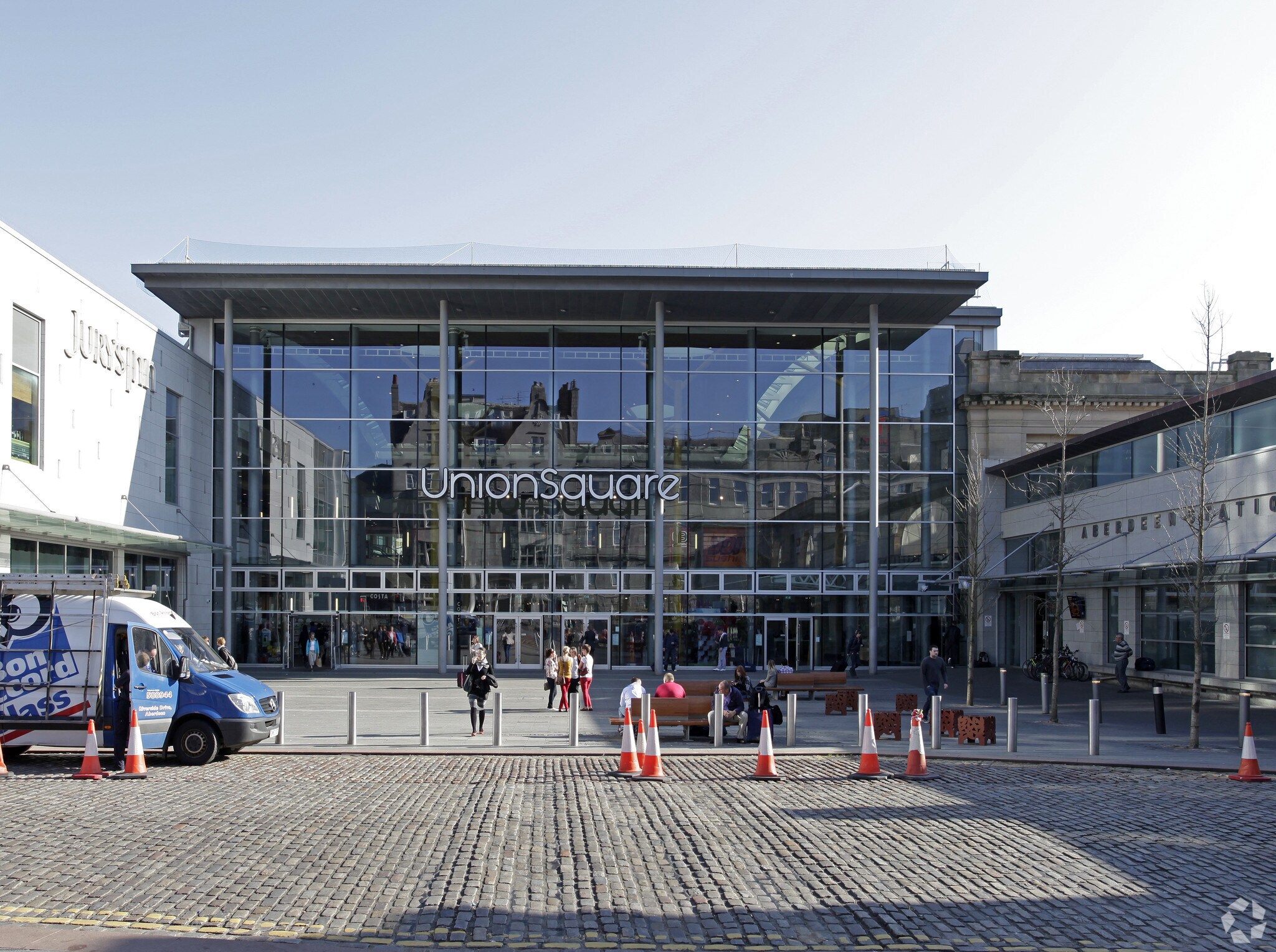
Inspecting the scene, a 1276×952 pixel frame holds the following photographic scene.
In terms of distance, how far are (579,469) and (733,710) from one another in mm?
19844

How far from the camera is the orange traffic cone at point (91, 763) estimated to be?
14336 millimetres

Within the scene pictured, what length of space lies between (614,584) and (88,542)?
17592mm

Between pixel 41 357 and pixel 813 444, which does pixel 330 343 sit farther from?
pixel 813 444

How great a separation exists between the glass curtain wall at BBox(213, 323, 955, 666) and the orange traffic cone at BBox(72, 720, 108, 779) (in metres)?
24.4

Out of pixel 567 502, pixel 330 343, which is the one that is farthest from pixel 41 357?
pixel 567 502

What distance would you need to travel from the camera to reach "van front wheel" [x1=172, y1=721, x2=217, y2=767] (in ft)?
52.4

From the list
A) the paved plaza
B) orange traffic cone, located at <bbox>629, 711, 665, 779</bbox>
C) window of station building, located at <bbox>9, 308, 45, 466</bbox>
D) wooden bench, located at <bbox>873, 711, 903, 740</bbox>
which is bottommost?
the paved plaza

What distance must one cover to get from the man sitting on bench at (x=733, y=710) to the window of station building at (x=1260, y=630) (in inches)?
511

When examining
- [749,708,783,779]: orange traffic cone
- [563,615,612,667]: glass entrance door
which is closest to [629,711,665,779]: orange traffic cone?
[749,708,783,779]: orange traffic cone

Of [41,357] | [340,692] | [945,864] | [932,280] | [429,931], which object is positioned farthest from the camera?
[932,280]

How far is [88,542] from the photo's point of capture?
27984mm

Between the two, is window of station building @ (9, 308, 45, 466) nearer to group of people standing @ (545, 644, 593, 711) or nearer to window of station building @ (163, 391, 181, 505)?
window of station building @ (163, 391, 181, 505)

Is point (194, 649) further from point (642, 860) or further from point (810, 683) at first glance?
point (810, 683)

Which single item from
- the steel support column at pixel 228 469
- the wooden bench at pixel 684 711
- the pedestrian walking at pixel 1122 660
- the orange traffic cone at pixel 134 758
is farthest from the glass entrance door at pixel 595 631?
the orange traffic cone at pixel 134 758
